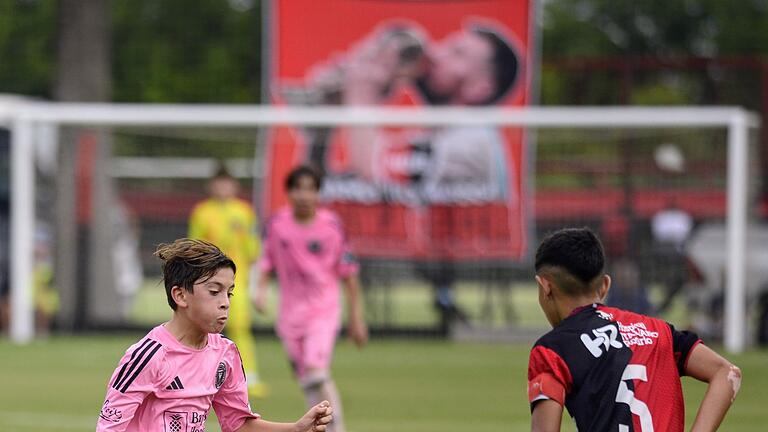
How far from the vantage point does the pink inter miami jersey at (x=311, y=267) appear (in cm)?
957

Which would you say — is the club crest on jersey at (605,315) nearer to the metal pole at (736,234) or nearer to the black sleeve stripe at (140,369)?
the black sleeve stripe at (140,369)

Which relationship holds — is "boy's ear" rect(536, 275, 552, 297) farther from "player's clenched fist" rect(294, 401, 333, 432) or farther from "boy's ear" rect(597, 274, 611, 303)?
"player's clenched fist" rect(294, 401, 333, 432)

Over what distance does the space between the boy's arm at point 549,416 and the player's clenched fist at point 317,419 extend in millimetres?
795

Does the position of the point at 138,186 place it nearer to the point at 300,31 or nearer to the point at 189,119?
the point at 189,119

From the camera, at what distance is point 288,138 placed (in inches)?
697

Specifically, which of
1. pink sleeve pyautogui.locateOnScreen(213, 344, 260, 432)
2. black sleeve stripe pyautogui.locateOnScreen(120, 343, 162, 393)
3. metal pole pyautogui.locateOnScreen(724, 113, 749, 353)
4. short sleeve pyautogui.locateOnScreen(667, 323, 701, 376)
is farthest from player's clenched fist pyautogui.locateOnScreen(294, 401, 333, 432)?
metal pole pyautogui.locateOnScreen(724, 113, 749, 353)

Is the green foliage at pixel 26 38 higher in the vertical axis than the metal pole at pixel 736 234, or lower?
higher

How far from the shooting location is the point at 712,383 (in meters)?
4.46

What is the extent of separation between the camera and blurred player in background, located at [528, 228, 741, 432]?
430 centimetres

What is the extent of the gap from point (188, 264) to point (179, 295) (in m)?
0.11

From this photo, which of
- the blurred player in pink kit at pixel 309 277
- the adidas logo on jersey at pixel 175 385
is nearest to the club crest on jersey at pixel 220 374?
the adidas logo on jersey at pixel 175 385

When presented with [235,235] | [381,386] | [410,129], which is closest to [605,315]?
[235,235]

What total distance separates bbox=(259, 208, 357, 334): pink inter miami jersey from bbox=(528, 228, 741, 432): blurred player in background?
5.08 meters

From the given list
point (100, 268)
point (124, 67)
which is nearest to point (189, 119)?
point (100, 268)
